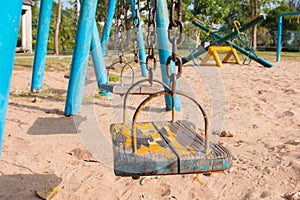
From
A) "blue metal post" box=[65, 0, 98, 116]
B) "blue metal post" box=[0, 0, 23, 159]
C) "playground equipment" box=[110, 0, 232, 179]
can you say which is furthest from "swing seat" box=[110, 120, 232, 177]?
"blue metal post" box=[65, 0, 98, 116]

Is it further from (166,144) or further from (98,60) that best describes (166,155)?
(98,60)

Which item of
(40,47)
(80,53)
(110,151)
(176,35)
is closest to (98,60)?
(80,53)

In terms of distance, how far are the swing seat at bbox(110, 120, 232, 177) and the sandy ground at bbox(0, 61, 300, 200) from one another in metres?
0.39

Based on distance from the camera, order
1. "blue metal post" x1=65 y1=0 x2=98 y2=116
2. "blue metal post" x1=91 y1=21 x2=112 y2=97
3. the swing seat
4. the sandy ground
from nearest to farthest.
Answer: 1. the swing seat
2. the sandy ground
3. "blue metal post" x1=65 y1=0 x2=98 y2=116
4. "blue metal post" x1=91 y1=21 x2=112 y2=97

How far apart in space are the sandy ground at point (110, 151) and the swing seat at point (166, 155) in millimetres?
386

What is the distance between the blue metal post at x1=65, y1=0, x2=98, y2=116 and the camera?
10.6 feet

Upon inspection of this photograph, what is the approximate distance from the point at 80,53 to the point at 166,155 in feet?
7.29

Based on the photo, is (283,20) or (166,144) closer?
(166,144)

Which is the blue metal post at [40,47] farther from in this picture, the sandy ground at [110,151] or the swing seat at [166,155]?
the swing seat at [166,155]

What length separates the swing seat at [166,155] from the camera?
1.22 m

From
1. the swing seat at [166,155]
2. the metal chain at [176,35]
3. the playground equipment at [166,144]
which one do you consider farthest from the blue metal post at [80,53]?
the metal chain at [176,35]

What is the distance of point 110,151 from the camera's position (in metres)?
2.45

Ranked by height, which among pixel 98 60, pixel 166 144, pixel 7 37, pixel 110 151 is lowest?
pixel 110 151

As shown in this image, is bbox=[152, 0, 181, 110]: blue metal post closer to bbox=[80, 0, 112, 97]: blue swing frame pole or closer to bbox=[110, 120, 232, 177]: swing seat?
bbox=[80, 0, 112, 97]: blue swing frame pole
